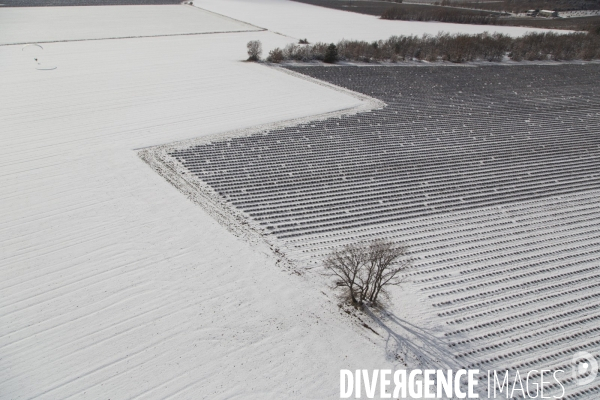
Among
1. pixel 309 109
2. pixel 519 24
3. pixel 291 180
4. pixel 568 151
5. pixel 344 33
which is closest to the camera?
pixel 291 180

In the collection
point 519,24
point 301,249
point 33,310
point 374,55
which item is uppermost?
point 519,24

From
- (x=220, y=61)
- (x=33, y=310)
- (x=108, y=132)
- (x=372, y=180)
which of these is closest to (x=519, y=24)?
(x=220, y=61)

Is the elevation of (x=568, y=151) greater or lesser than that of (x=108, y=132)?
greater

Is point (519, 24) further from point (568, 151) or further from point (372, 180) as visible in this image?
point (372, 180)

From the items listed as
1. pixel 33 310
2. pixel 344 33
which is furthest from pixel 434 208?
pixel 344 33

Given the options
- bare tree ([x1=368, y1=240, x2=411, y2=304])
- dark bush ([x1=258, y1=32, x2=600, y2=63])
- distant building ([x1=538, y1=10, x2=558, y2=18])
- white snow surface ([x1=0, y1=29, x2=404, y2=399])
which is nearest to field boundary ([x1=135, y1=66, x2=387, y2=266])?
white snow surface ([x1=0, y1=29, x2=404, y2=399])

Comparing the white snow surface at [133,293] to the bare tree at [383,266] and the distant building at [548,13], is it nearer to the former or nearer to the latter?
the bare tree at [383,266]

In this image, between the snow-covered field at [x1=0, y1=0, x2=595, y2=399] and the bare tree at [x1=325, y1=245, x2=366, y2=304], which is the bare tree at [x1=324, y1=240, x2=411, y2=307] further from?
the snow-covered field at [x1=0, y1=0, x2=595, y2=399]

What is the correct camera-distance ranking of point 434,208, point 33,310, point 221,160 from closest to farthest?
point 33,310 → point 434,208 → point 221,160

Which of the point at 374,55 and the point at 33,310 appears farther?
the point at 374,55
